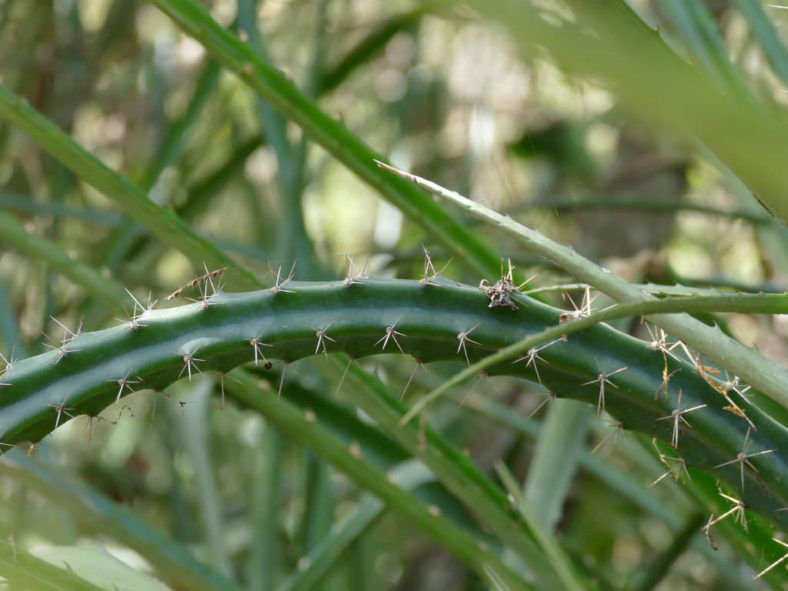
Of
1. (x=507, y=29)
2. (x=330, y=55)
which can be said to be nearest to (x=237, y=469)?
(x=330, y=55)

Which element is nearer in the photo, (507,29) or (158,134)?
(507,29)

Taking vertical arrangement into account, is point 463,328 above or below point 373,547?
above

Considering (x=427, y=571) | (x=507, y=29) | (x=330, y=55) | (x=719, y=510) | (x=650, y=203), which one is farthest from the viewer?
(x=330, y=55)

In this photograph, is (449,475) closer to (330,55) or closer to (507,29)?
(507,29)

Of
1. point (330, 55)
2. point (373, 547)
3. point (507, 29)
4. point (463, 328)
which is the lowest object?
point (373, 547)
